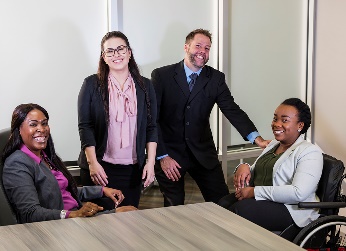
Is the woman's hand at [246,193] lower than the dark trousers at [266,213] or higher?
higher

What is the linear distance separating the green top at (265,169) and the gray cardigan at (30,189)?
4.03 ft

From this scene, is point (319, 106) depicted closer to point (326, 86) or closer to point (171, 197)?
point (326, 86)

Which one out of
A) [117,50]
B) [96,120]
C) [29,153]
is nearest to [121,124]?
[96,120]

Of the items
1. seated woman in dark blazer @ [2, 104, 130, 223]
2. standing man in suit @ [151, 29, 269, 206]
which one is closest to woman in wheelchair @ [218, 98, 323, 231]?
standing man in suit @ [151, 29, 269, 206]

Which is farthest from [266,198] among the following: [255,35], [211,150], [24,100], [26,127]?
[255,35]

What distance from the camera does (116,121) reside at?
347 centimetres

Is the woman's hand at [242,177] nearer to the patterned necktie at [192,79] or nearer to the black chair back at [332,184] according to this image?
the black chair back at [332,184]

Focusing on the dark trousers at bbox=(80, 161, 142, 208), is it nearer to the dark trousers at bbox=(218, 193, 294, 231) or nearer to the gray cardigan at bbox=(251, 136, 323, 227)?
the dark trousers at bbox=(218, 193, 294, 231)

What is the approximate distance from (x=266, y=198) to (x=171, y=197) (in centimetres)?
86

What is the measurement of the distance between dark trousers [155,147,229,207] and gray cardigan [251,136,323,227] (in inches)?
27.1

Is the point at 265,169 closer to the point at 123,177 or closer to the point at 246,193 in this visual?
the point at 246,193

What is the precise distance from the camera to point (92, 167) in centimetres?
341

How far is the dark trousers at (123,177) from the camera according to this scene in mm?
3531

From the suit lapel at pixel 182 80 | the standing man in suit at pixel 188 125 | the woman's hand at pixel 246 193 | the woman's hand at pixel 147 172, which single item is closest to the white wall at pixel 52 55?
the standing man in suit at pixel 188 125
